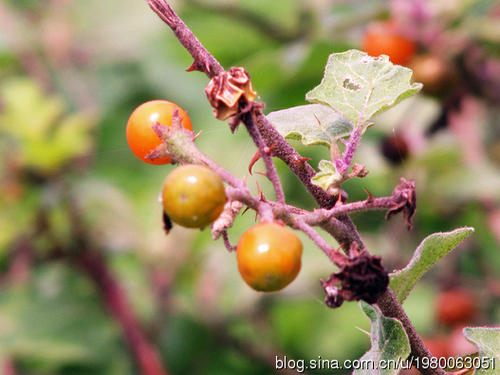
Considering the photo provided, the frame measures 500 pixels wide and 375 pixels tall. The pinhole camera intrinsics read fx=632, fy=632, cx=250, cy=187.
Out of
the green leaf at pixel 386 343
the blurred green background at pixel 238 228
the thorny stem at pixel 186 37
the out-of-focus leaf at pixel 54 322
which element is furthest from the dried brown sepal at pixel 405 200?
the out-of-focus leaf at pixel 54 322

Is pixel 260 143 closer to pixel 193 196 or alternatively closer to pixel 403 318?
pixel 193 196

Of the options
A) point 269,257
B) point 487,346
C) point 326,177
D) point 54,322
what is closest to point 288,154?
point 326,177

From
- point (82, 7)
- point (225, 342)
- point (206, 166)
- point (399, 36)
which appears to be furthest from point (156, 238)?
point (82, 7)

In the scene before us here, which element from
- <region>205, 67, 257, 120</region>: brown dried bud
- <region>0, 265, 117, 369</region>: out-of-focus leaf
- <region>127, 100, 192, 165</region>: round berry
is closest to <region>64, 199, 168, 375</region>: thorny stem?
<region>0, 265, 117, 369</region>: out-of-focus leaf

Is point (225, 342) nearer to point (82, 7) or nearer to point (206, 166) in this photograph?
point (206, 166)

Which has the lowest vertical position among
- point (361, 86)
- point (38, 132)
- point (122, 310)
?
point (361, 86)
